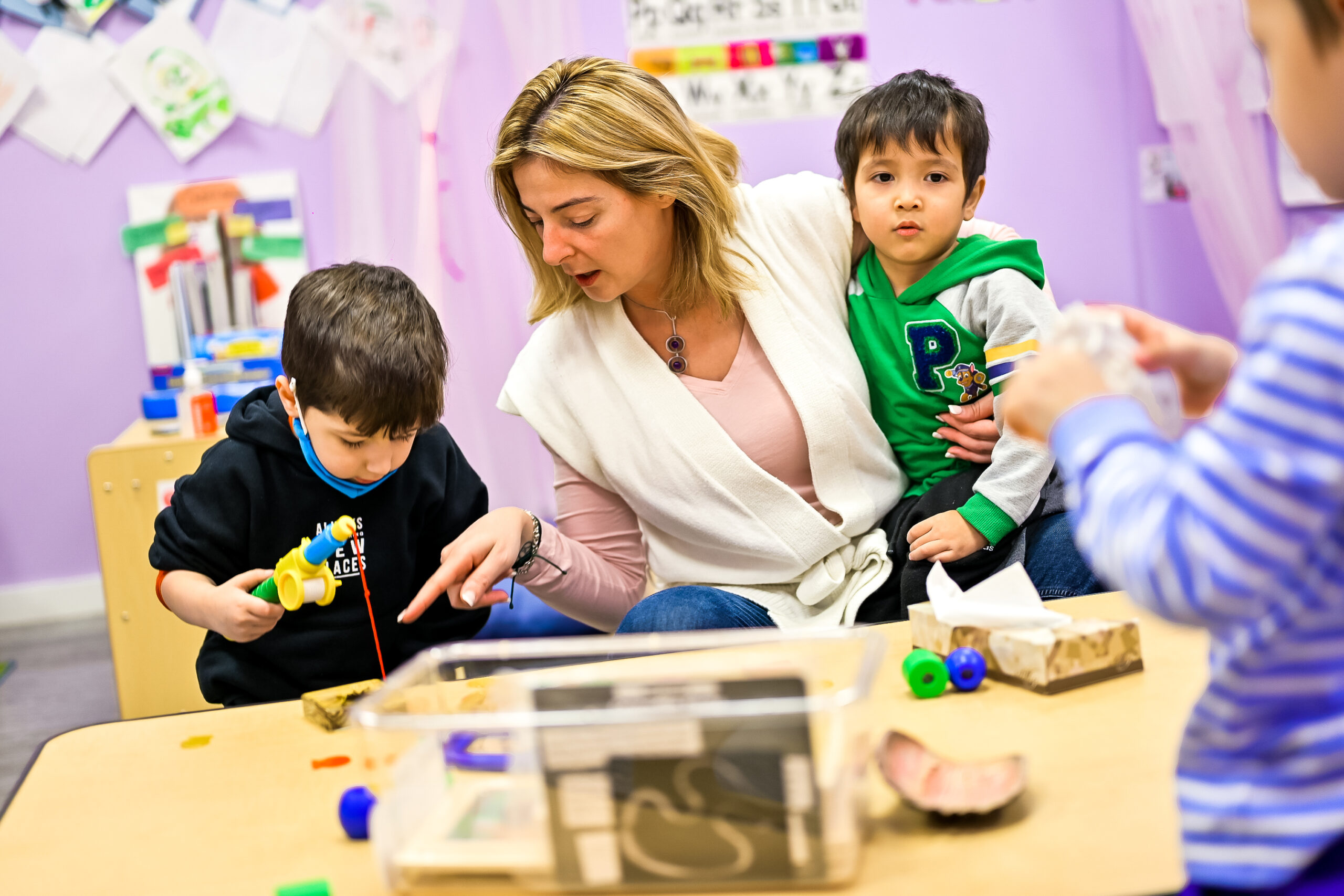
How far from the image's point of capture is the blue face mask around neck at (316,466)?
1290 millimetres

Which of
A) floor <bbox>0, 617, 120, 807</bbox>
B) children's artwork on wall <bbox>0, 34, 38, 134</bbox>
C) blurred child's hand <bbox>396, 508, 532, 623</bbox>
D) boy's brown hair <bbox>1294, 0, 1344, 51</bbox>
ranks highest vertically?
children's artwork on wall <bbox>0, 34, 38, 134</bbox>

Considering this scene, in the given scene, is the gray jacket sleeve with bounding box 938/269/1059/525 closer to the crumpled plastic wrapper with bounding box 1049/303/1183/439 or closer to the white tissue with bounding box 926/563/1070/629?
the white tissue with bounding box 926/563/1070/629

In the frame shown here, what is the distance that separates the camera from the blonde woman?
1360mm

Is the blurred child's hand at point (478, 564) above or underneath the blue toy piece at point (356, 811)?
above

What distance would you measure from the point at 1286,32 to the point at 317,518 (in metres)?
1.11

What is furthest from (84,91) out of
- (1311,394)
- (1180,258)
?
(1311,394)

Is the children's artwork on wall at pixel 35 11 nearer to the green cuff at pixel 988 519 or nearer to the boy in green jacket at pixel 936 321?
the boy in green jacket at pixel 936 321

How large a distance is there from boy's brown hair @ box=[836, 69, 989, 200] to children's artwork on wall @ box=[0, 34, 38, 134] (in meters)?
2.42

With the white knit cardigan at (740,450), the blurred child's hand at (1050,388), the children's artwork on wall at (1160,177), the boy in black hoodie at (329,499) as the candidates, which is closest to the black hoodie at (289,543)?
the boy in black hoodie at (329,499)

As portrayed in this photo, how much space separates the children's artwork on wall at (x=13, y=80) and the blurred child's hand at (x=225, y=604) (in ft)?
7.38

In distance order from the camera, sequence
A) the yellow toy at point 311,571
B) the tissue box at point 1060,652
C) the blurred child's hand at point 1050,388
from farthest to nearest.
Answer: the yellow toy at point 311,571 < the tissue box at point 1060,652 < the blurred child's hand at point 1050,388

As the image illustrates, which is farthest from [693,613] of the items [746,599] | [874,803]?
[874,803]

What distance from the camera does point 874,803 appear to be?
2.40ft

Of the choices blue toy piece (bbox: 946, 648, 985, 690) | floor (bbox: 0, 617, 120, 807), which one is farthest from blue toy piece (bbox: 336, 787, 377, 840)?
floor (bbox: 0, 617, 120, 807)
